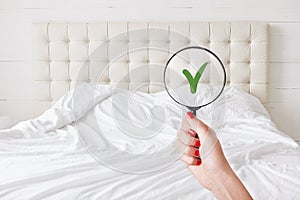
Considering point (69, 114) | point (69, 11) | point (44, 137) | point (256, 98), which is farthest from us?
point (69, 11)

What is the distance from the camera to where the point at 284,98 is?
2.95 m

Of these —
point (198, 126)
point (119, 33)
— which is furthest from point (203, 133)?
point (119, 33)

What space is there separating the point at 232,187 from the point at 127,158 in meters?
0.25

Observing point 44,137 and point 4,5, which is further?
point 4,5

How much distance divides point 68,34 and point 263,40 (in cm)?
128

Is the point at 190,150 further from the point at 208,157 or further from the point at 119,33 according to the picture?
the point at 119,33

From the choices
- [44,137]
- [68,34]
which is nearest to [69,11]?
[68,34]

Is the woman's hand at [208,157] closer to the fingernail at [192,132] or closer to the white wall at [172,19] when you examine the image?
the fingernail at [192,132]

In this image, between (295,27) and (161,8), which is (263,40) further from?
(161,8)

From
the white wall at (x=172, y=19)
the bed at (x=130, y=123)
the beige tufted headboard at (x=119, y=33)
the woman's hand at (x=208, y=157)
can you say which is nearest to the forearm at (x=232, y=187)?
the woman's hand at (x=208, y=157)

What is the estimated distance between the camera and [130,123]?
1144mm

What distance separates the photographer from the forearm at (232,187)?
2.74 feet

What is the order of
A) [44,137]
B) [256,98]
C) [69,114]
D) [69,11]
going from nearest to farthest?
[44,137] < [69,114] < [256,98] < [69,11]

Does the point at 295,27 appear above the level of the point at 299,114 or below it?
above
